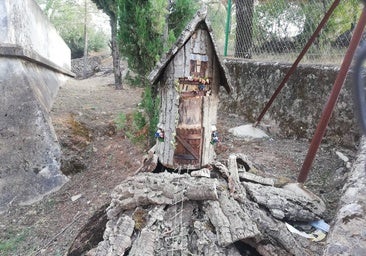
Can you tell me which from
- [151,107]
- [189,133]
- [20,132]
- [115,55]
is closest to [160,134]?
[189,133]

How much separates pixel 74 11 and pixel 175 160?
19189 mm

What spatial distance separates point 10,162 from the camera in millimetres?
5074

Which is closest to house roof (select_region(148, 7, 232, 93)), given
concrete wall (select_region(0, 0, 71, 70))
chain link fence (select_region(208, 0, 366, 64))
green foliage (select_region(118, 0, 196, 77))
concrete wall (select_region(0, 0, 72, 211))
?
green foliage (select_region(118, 0, 196, 77))

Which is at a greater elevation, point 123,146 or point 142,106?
point 142,106

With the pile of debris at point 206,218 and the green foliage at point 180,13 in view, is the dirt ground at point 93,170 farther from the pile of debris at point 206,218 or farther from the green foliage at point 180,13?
the green foliage at point 180,13

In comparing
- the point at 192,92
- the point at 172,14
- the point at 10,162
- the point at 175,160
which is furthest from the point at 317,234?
the point at 10,162

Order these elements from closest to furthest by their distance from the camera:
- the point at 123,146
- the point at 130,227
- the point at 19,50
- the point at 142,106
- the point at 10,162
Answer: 1. the point at 130,227
2. the point at 142,106
3. the point at 10,162
4. the point at 19,50
5. the point at 123,146

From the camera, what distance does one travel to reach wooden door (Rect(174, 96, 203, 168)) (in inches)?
127

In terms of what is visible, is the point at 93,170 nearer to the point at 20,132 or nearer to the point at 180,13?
the point at 20,132

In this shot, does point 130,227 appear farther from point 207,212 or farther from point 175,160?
point 175,160

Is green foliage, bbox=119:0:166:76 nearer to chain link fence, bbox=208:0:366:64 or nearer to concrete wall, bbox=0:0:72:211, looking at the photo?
concrete wall, bbox=0:0:72:211

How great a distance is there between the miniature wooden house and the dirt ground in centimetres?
126

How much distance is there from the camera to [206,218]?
280 cm

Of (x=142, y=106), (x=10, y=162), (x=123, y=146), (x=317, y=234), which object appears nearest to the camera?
(x=317, y=234)
